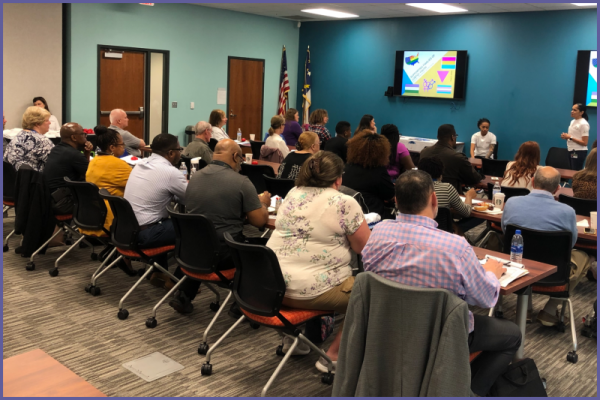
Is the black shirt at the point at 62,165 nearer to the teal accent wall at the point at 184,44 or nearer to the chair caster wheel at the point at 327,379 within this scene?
the chair caster wheel at the point at 327,379

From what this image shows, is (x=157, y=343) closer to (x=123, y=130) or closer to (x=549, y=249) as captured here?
(x=549, y=249)

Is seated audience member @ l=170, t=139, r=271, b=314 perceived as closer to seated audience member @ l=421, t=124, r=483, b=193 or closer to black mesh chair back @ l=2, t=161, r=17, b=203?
black mesh chair back @ l=2, t=161, r=17, b=203

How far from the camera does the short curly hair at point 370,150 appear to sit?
14.9 feet

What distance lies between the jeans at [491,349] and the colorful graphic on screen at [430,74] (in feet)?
28.0

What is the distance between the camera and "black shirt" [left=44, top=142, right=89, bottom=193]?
16.4 feet

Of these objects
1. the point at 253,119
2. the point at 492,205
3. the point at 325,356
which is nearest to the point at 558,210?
the point at 492,205

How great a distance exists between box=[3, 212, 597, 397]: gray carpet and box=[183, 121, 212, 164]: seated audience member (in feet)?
6.21

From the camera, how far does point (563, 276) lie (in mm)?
3574

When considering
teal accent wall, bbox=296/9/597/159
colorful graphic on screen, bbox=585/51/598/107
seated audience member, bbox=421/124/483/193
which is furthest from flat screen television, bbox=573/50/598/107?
seated audience member, bbox=421/124/483/193

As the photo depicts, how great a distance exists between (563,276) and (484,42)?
7.52 m

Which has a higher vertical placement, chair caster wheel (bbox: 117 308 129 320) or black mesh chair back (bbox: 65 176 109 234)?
black mesh chair back (bbox: 65 176 109 234)

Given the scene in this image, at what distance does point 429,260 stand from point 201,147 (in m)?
4.43

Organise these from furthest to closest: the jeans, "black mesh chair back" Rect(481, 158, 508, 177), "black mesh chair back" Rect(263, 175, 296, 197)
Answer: "black mesh chair back" Rect(481, 158, 508, 177), "black mesh chair back" Rect(263, 175, 296, 197), the jeans

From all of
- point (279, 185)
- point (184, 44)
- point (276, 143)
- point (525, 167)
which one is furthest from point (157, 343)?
point (184, 44)
